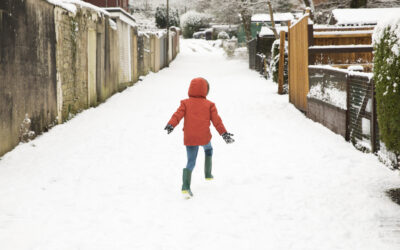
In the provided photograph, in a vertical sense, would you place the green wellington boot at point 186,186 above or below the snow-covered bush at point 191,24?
below

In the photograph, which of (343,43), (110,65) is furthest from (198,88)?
(110,65)

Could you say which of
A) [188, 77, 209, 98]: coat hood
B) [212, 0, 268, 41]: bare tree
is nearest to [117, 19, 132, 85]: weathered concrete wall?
[188, 77, 209, 98]: coat hood

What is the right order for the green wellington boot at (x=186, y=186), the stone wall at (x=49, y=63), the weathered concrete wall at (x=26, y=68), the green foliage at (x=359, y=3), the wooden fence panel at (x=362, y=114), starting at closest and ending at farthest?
1. the green wellington boot at (x=186, y=186)
2. the wooden fence panel at (x=362, y=114)
3. the weathered concrete wall at (x=26, y=68)
4. the stone wall at (x=49, y=63)
5. the green foliage at (x=359, y=3)

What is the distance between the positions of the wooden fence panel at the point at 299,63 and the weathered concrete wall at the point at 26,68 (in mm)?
5207

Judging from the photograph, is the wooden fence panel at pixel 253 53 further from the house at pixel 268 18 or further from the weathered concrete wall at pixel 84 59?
the house at pixel 268 18

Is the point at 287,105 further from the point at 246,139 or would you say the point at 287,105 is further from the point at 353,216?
the point at 353,216

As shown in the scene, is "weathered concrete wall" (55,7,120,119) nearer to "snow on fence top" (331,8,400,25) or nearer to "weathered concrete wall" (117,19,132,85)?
"weathered concrete wall" (117,19,132,85)

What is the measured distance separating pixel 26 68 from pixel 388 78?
5.53 m

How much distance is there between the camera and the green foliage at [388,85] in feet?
13.9

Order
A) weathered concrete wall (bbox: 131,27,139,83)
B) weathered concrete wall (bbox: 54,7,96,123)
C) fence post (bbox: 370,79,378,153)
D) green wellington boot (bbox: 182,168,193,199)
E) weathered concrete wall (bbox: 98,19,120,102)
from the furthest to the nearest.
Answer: weathered concrete wall (bbox: 131,27,139,83) → weathered concrete wall (bbox: 98,19,120,102) → weathered concrete wall (bbox: 54,7,96,123) → fence post (bbox: 370,79,378,153) → green wellington boot (bbox: 182,168,193,199)

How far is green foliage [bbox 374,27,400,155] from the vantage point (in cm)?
425

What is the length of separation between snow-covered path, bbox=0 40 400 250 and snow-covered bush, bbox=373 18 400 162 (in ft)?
2.22

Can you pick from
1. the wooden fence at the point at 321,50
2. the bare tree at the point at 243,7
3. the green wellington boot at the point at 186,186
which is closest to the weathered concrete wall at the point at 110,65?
the wooden fence at the point at 321,50

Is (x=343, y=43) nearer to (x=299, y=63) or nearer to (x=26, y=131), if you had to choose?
(x=299, y=63)
